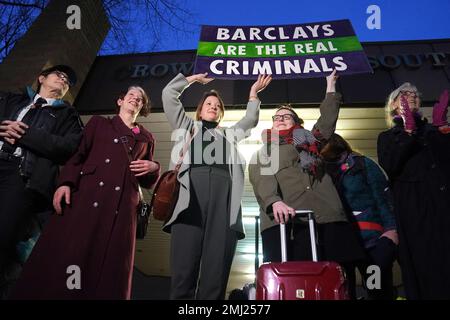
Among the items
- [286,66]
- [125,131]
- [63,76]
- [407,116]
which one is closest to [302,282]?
[407,116]

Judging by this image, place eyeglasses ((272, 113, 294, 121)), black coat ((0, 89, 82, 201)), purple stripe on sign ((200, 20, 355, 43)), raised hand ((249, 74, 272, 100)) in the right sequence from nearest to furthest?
1. black coat ((0, 89, 82, 201))
2. eyeglasses ((272, 113, 294, 121))
3. raised hand ((249, 74, 272, 100))
4. purple stripe on sign ((200, 20, 355, 43))

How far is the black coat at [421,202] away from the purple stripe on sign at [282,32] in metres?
1.91

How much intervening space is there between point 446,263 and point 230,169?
5.90 ft

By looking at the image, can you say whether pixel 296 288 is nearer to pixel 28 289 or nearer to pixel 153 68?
pixel 28 289

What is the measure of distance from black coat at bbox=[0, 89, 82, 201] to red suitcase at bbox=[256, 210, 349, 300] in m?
1.81

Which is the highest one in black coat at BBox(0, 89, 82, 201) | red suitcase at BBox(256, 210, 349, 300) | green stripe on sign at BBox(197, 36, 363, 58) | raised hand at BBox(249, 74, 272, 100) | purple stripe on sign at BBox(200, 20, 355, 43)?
purple stripe on sign at BBox(200, 20, 355, 43)

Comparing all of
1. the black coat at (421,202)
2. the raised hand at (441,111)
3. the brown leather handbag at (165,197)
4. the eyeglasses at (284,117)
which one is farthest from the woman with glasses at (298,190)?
the raised hand at (441,111)

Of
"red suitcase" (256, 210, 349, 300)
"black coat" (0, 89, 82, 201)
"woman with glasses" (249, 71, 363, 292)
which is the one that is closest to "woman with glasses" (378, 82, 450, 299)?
"woman with glasses" (249, 71, 363, 292)

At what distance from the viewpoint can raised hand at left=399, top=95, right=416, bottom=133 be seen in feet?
9.91

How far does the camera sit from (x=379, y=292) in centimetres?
285

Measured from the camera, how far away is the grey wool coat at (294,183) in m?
2.78

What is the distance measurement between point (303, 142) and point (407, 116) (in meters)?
0.96

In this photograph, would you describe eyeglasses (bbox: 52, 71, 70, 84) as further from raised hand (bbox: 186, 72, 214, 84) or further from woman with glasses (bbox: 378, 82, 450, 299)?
woman with glasses (bbox: 378, 82, 450, 299)

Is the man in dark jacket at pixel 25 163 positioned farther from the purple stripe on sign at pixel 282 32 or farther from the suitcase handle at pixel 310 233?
the purple stripe on sign at pixel 282 32
